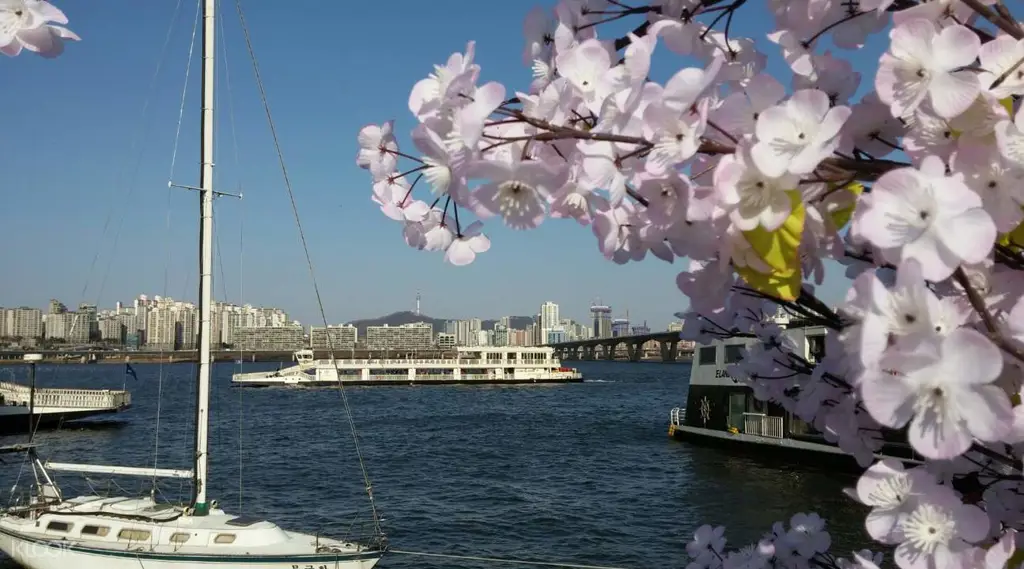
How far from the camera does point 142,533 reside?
1188 centimetres

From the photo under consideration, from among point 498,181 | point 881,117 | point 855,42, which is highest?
point 855,42

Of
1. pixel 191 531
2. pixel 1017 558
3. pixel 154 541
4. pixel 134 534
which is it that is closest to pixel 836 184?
pixel 1017 558

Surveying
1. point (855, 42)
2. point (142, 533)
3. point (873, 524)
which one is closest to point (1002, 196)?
point (855, 42)

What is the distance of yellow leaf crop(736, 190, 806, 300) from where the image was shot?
4.29 ft

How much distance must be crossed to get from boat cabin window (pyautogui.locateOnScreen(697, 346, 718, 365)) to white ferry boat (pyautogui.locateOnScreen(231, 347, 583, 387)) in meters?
47.7

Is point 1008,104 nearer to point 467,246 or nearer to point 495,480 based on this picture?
point 467,246

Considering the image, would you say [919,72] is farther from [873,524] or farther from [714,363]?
[714,363]

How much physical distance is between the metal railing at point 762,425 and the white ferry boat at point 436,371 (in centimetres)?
4985

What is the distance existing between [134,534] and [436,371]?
63814 mm

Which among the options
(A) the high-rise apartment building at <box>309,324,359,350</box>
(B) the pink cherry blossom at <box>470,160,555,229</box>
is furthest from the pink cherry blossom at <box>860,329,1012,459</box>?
(A) the high-rise apartment building at <box>309,324,359,350</box>

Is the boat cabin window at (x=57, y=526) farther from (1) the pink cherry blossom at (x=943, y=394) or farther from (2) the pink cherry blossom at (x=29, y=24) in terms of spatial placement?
(1) the pink cherry blossom at (x=943, y=394)

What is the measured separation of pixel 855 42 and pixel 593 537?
54.1 feet

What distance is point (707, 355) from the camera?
89.5 ft

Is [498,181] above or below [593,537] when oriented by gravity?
above
